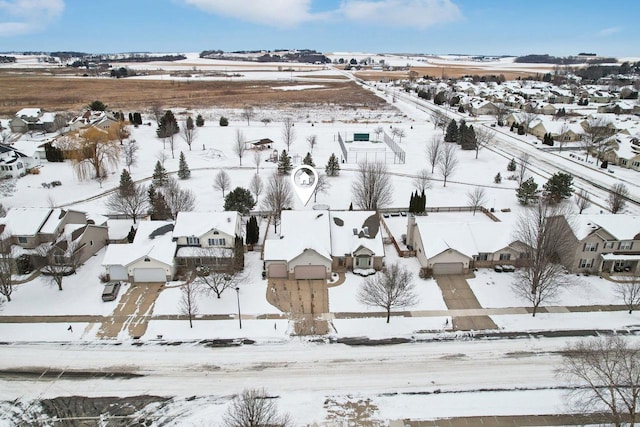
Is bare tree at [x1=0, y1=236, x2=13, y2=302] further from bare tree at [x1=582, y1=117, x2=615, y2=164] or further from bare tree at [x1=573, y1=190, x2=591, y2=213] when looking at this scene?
bare tree at [x1=582, y1=117, x2=615, y2=164]

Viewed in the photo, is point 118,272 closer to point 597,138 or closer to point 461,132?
point 461,132

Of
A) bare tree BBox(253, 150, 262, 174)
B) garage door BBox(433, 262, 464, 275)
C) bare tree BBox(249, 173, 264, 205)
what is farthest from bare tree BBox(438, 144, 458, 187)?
bare tree BBox(253, 150, 262, 174)

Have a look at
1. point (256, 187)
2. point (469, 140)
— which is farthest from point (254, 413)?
point (469, 140)

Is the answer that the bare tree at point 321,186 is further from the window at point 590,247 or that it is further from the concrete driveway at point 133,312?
the window at point 590,247

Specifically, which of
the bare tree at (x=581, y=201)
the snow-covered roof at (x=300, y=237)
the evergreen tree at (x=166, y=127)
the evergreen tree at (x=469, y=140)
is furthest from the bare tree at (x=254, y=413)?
the evergreen tree at (x=166, y=127)

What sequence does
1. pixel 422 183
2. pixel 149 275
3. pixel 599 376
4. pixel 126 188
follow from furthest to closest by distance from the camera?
pixel 422 183 < pixel 126 188 < pixel 149 275 < pixel 599 376

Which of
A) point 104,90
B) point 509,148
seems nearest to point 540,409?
point 509,148
